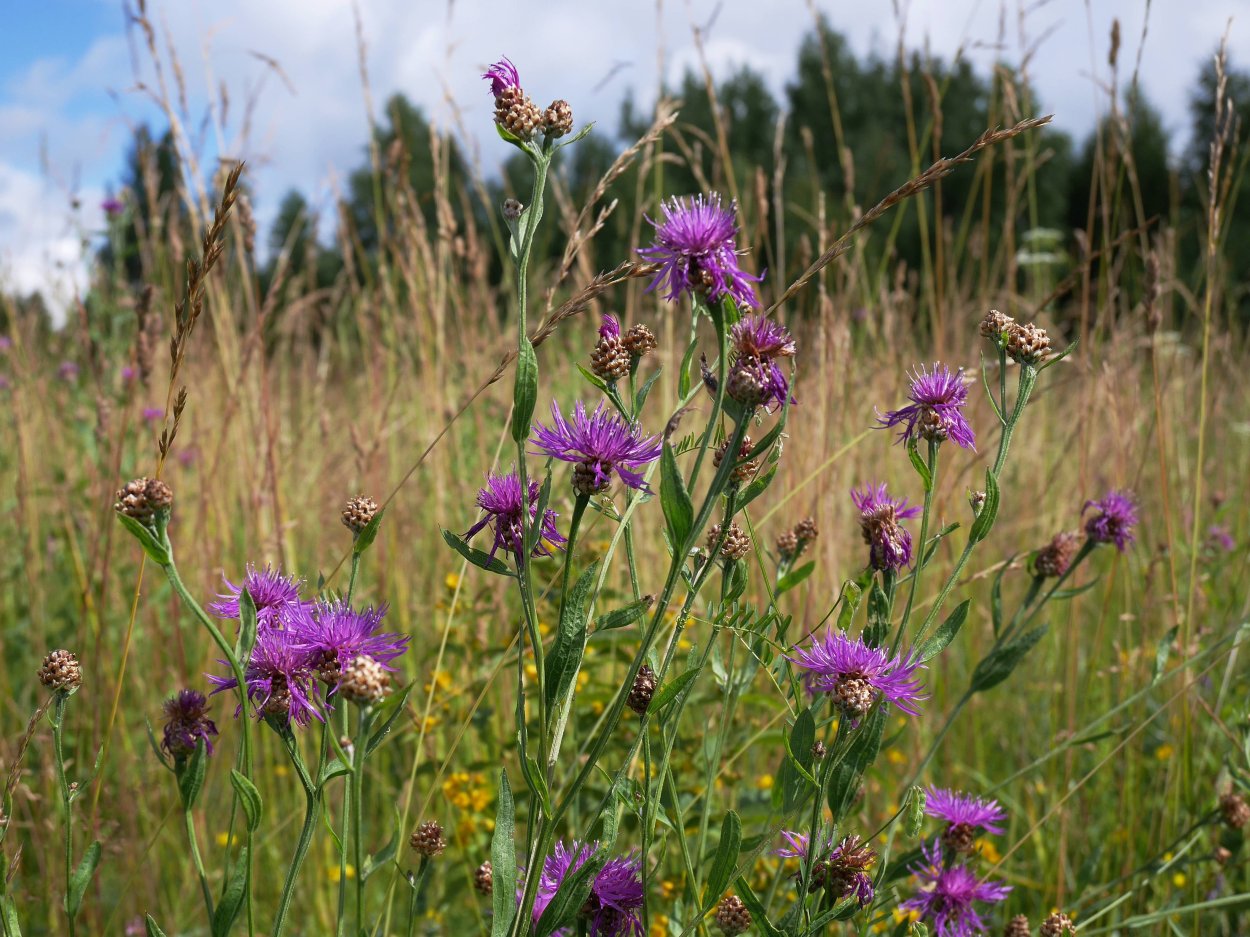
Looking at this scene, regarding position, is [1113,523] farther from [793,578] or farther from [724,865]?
[724,865]

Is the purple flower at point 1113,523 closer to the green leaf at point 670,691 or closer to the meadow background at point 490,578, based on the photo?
the meadow background at point 490,578

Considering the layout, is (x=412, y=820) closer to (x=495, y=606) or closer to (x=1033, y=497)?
(x=495, y=606)

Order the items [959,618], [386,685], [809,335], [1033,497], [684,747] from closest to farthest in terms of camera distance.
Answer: [386,685] < [959,618] < [684,747] < [809,335] < [1033,497]

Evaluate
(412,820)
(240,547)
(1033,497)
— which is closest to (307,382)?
(240,547)

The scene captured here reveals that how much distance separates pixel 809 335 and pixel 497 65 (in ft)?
5.13

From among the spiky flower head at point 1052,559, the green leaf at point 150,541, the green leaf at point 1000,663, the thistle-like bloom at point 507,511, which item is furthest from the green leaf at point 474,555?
the spiky flower head at point 1052,559

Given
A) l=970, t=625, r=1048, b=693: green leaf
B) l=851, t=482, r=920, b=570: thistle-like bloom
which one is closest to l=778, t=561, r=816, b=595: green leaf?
l=851, t=482, r=920, b=570: thistle-like bloom

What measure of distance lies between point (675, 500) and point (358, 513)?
0.91 ft

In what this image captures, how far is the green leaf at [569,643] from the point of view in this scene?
625 mm

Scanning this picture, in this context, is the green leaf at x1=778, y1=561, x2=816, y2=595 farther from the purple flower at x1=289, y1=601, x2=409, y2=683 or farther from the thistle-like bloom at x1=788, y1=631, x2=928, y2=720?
the purple flower at x1=289, y1=601, x2=409, y2=683

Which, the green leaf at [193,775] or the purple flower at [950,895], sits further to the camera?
the purple flower at [950,895]

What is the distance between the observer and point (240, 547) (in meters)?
2.16

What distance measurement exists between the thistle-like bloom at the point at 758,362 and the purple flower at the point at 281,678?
330 mm

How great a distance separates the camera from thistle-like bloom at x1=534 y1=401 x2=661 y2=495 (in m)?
0.64
